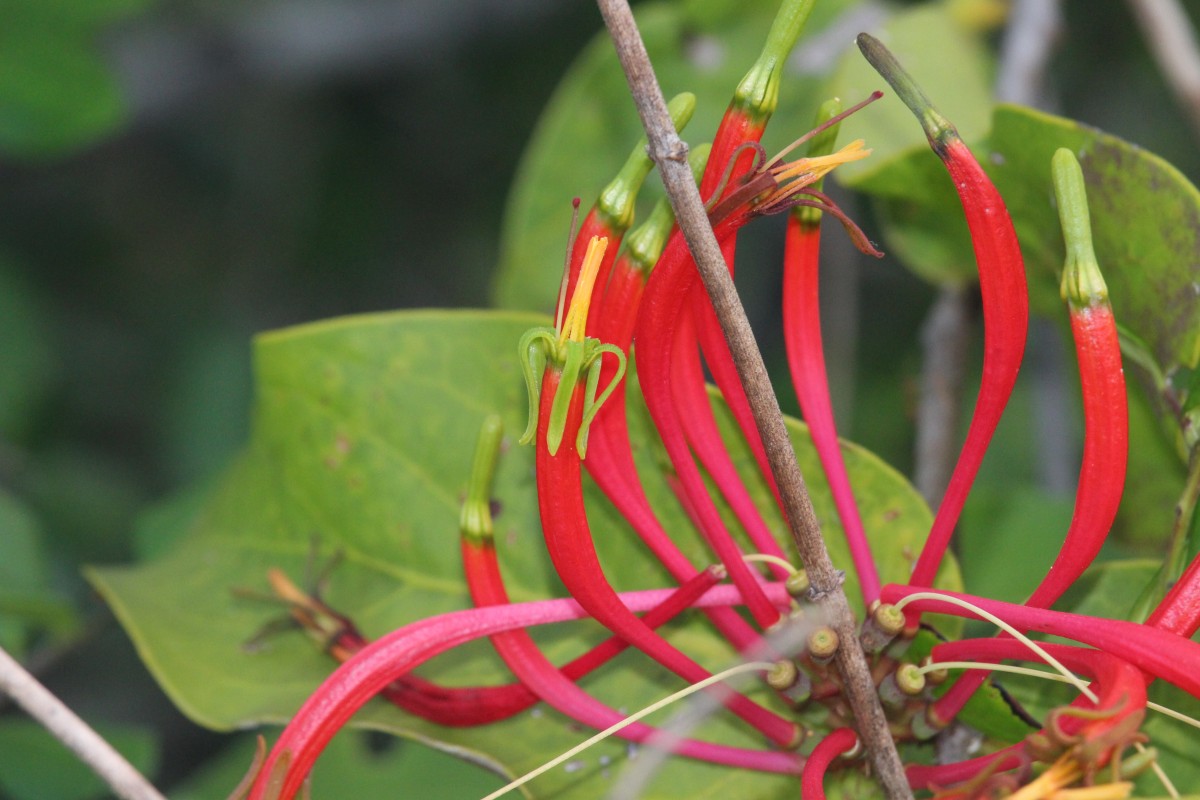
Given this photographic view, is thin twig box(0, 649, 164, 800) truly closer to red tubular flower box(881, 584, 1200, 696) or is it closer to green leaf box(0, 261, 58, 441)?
red tubular flower box(881, 584, 1200, 696)

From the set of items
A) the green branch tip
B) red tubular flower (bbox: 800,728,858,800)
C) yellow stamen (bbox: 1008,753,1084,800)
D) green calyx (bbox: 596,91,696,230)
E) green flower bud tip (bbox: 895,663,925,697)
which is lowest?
red tubular flower (bbox: 800,728,858,800)

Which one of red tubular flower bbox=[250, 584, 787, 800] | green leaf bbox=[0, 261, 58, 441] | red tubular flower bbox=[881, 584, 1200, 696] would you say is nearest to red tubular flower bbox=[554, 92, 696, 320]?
red tubular flower bbox=[250, 584, 787, 800]

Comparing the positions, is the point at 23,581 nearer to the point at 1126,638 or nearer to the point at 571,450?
the point at 571,450

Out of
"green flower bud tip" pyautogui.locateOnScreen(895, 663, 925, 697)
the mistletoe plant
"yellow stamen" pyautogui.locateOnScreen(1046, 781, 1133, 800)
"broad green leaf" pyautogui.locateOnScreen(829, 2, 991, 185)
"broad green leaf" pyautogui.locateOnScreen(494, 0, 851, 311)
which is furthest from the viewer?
"broad green leaf" pyautogui.locateOnScreen(494, 0, 851, 311)

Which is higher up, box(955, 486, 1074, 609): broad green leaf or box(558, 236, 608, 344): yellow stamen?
box(558, 236, 608, 344): yellow stamen

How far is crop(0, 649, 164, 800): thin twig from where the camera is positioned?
2.29 feet

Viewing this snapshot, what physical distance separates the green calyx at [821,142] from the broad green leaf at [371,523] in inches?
8.1

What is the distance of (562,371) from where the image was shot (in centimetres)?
72

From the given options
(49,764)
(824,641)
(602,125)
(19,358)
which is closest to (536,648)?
(824,641)

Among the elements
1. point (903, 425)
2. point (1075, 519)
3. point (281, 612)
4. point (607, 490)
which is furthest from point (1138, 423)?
point (903, 425)

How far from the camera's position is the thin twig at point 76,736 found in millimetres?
698

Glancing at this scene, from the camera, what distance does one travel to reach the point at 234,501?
4.10 ft

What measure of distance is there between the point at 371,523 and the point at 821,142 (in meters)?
0.59

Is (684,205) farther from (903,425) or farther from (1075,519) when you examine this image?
(903,425)
